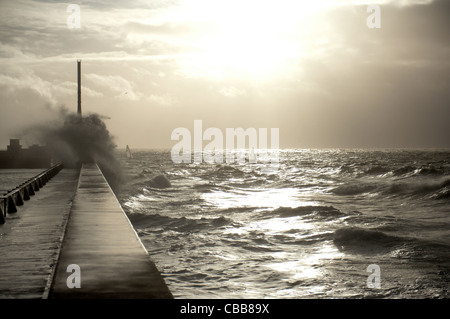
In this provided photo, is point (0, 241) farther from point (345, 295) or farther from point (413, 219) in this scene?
point (413, 219)

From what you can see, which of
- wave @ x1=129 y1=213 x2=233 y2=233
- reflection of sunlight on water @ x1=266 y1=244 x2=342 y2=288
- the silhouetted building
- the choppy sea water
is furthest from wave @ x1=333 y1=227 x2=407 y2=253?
the silhouetted building

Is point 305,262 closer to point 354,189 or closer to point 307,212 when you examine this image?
point 307,212

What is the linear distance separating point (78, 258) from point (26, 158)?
5780 cm

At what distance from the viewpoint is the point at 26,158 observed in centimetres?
6053

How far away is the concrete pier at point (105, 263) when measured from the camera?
5205mm

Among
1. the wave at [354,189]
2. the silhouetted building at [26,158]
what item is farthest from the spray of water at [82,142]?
the wave at [354,189]

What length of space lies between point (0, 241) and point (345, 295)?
622 cm

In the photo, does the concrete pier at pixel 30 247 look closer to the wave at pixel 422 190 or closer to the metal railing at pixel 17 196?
the metal railing at pixel 17 196

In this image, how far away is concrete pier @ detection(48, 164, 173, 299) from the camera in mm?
5205

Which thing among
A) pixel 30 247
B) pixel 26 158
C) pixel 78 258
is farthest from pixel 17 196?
pixel 26 158

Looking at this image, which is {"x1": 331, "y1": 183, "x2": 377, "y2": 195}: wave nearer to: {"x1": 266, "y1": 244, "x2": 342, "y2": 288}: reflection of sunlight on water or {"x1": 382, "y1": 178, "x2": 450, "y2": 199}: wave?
{"x1": 382, "y1": 178, "x2": 450, "y2": 199}: wave

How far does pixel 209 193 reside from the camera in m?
33.3

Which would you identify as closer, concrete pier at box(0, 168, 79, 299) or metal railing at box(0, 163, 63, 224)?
concrete pier at box(0, 168, 79, 299)
